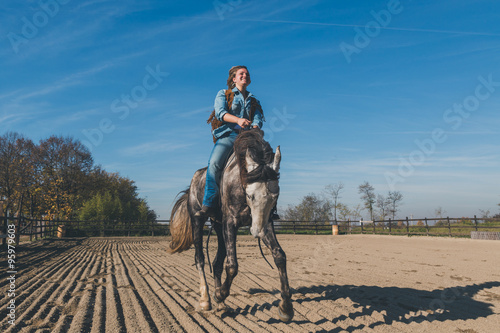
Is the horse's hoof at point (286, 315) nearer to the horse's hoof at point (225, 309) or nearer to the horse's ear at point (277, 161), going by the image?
the horse's hoof at point (225, 309)

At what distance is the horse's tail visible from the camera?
17.0 ft

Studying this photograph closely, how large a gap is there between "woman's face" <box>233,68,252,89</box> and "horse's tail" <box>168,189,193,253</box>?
213cm

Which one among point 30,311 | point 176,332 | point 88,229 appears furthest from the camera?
point 88,229

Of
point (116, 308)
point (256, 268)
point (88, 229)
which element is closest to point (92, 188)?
point (88, 229)

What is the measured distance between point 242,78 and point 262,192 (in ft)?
5.76

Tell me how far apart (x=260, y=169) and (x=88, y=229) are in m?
26.3

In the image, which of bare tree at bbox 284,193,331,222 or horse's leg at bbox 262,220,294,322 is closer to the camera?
horse's leg at bbox 262,220,294,322

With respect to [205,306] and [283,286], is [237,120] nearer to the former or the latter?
[283,286]

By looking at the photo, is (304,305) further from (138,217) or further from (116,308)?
(138,217)

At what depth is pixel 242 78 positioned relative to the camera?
3996mm

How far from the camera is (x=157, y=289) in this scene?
514 centimetres

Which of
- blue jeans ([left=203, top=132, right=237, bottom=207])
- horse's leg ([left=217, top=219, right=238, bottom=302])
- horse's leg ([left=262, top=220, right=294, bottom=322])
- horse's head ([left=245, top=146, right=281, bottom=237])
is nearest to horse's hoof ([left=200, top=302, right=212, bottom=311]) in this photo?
horse's leg ([left=217, top=219, right=238, bottom=302])

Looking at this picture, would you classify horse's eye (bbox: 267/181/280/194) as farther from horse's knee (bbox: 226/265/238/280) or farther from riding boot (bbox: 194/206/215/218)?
riding boot (bbox: 194/206/215/218)

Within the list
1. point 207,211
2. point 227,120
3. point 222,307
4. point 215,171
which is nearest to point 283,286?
point 222,307
